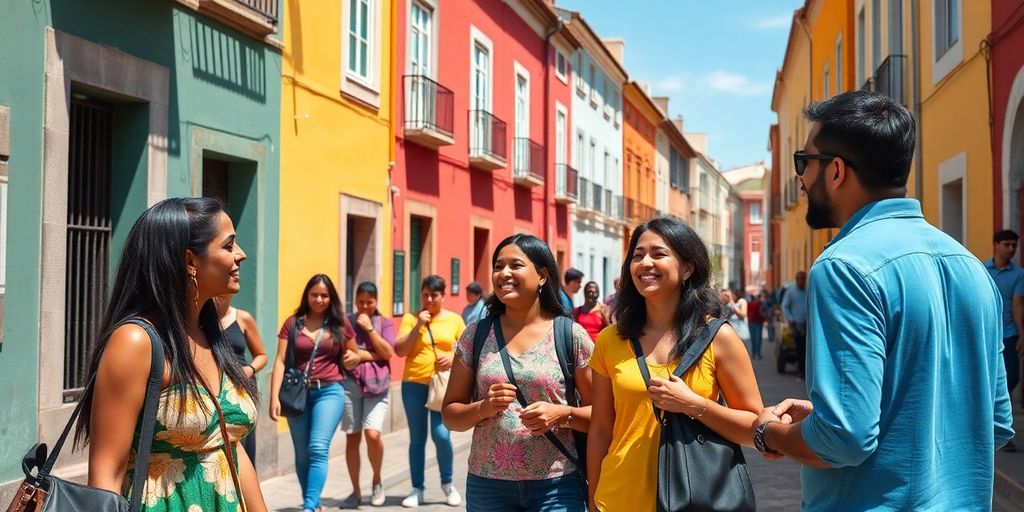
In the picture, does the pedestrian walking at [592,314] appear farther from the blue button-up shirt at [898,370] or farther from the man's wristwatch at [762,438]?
the blue button-up shirt at [898,370]

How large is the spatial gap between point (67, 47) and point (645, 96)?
3313 centimetres

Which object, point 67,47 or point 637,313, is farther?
point 67,47

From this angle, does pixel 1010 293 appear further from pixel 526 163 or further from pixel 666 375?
pixel 526 163

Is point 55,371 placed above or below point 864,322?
below

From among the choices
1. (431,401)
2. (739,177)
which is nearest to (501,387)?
(431,401)

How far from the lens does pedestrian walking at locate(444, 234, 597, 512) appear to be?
15.3 ft

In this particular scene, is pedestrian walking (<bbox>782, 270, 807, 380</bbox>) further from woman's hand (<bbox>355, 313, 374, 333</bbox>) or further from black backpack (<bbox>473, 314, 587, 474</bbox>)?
black backpack (<bbox>473, 314, 587, 474</bbox>)

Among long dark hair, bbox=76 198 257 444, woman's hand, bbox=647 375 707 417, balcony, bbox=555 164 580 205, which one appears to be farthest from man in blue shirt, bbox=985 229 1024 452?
balcony, bbox=555 164 580 205

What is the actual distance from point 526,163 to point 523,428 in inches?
692

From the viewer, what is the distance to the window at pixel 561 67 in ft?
85.4

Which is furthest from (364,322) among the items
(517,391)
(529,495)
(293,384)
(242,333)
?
(529,495)

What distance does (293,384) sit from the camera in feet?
27.8

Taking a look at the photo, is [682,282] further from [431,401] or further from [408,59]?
[408,59]

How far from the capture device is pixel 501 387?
182 inches
